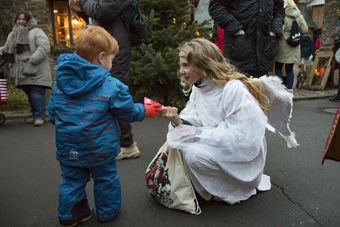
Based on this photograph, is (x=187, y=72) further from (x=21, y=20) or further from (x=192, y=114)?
(x=21, y=20)

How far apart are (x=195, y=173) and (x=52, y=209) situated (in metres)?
1.17

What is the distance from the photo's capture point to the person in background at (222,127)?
76.1 inches

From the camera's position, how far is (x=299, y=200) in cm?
222

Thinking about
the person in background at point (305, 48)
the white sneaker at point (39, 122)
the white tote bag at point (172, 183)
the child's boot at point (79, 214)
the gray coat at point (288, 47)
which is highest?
the gray coat at point (288, 47)

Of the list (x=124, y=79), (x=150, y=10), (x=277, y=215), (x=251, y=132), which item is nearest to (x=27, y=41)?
(x=150, y=10)

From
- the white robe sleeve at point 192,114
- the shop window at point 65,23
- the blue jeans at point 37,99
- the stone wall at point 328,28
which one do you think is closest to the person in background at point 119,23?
the white robe sleeve at point 192,114

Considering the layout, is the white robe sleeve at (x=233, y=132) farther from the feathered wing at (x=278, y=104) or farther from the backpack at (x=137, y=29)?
the backpack at (x=137, y=29)

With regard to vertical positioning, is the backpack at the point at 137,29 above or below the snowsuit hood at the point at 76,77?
above

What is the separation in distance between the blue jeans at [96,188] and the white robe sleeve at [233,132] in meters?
0.49

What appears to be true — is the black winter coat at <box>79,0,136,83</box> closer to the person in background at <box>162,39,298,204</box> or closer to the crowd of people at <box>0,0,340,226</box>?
the crowd of people at <box>0,0,340,226</box>

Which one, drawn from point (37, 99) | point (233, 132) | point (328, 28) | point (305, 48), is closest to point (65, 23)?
point (37, 99)

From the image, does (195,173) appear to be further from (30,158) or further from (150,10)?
(150,10)

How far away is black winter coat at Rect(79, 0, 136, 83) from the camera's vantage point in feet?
9.06

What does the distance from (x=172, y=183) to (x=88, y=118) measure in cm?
80
